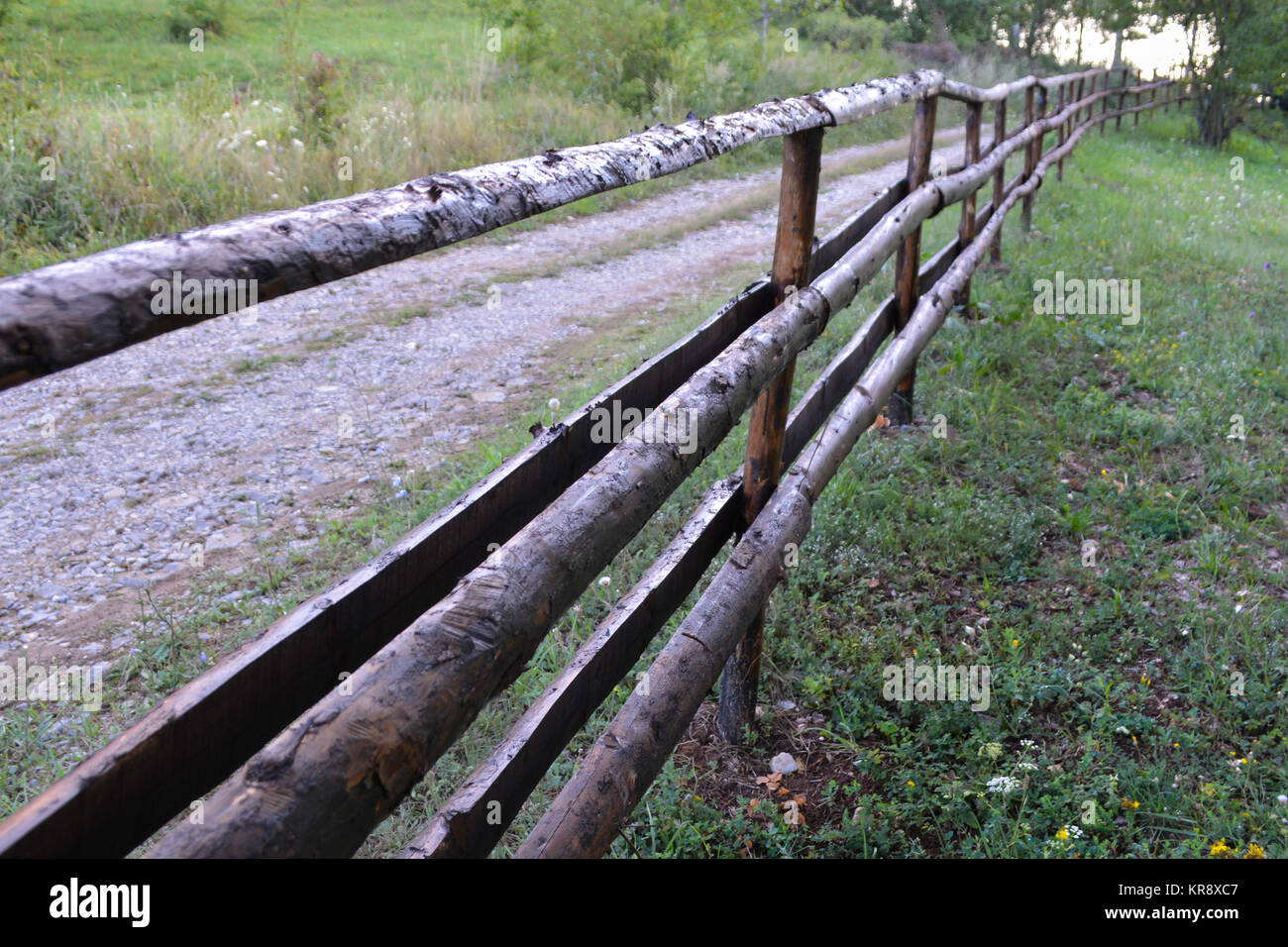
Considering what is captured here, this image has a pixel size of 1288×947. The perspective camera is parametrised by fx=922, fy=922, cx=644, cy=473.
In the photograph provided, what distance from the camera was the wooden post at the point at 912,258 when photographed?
14.3 feet

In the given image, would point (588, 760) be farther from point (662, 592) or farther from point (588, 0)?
point (588, 0)

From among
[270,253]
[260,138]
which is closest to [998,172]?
[260,138]

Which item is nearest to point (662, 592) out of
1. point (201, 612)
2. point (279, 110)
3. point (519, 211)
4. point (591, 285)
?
point (519, 211)

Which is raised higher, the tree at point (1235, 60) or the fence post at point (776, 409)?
the tree at point (1235, 60)

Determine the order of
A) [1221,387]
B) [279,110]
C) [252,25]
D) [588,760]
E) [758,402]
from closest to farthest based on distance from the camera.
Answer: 1. [588,760]
2. [758,402]
3. [1221,387]
4. [279,110]
5. [252,25]

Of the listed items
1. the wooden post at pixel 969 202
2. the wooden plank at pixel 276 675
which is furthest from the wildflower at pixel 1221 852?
the wooden post at pixel 969 202

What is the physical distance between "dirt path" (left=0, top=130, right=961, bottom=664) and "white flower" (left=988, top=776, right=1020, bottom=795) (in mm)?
2764

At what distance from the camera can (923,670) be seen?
310 cm

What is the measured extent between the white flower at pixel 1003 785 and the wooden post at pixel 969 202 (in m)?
3.77

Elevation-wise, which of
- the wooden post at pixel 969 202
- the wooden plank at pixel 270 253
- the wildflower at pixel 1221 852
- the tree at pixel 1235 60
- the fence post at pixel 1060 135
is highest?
the tree at pixel 1235 60

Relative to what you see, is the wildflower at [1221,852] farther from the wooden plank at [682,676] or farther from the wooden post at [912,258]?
the wooden post at [912,258]

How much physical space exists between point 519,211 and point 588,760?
111 cm

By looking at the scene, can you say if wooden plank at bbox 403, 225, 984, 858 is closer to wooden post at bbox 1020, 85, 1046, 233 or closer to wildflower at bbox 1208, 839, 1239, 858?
wildflower at bbox 1208, 839, 1239, 858

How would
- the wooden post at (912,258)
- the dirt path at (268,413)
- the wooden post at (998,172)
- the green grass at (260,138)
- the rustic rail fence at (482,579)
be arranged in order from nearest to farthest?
1. the rustic rail fence at (482,579)
2. the dirt path at (268,413)
3. the wooden post at (912,258)
4. the wooden post at (998,172)
5. the green grass at (260,138)
